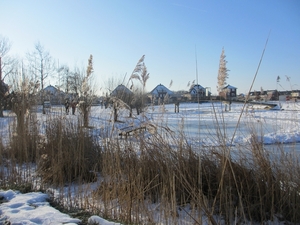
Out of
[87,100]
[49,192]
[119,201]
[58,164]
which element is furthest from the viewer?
[87,100]

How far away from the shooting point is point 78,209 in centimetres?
266

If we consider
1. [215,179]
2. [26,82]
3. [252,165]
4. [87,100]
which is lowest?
[215,179]

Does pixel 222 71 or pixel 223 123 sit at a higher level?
pixel 222 71

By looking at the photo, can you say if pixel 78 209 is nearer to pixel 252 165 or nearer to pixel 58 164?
pixel 58 164

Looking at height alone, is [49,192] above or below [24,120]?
below

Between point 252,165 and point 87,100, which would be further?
point 87,100

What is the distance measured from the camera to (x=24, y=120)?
4.62 meters

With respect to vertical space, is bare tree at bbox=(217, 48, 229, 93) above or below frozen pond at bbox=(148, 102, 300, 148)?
above

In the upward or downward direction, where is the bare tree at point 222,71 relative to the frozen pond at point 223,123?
upward

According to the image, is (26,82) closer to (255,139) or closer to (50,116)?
(50,116)

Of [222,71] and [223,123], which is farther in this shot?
[222,71]

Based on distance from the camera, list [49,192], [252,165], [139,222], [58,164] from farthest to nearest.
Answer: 1. [58,164]
2. [49,192]
3. [252,165]
4. [139,222]

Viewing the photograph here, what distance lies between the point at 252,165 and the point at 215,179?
1.67 ft

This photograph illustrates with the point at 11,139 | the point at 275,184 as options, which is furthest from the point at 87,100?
the point at 275,184
